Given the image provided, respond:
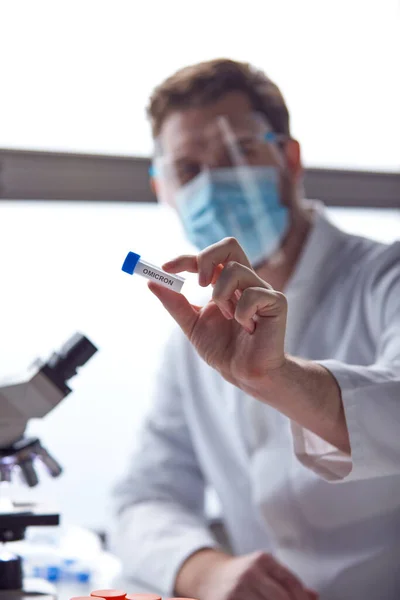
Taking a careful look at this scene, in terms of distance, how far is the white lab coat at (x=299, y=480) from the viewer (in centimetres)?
126

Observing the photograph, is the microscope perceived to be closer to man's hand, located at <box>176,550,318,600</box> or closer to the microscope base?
the microscope base

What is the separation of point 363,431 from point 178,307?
0.30m

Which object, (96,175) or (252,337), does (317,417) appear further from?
(96,175)

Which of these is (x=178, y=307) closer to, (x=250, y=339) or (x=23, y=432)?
(x=250, y=339)

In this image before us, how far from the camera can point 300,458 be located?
3.33 feet

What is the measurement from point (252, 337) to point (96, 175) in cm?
104

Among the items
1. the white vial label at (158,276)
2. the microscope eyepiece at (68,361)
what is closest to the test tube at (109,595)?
the microscope eyepiece at (68,361)

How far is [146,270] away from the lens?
87 centimetres

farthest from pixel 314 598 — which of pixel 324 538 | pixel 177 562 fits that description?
pixel 177 562

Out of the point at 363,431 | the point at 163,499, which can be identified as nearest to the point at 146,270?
the point at 363,431

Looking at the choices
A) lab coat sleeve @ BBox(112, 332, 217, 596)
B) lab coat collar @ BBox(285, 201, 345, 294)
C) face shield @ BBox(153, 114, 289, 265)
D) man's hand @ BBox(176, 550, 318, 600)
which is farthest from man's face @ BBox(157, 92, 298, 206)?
man's hand @ BBox(176, 550, 318, 600)

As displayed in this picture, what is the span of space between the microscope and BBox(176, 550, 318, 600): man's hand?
1.00ft

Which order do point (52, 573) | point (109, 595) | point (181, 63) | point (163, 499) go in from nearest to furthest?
point (109, 595)
point (52, 573)
point (163, 499)
point (181, 63)

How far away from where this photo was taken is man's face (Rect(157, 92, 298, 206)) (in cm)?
136
